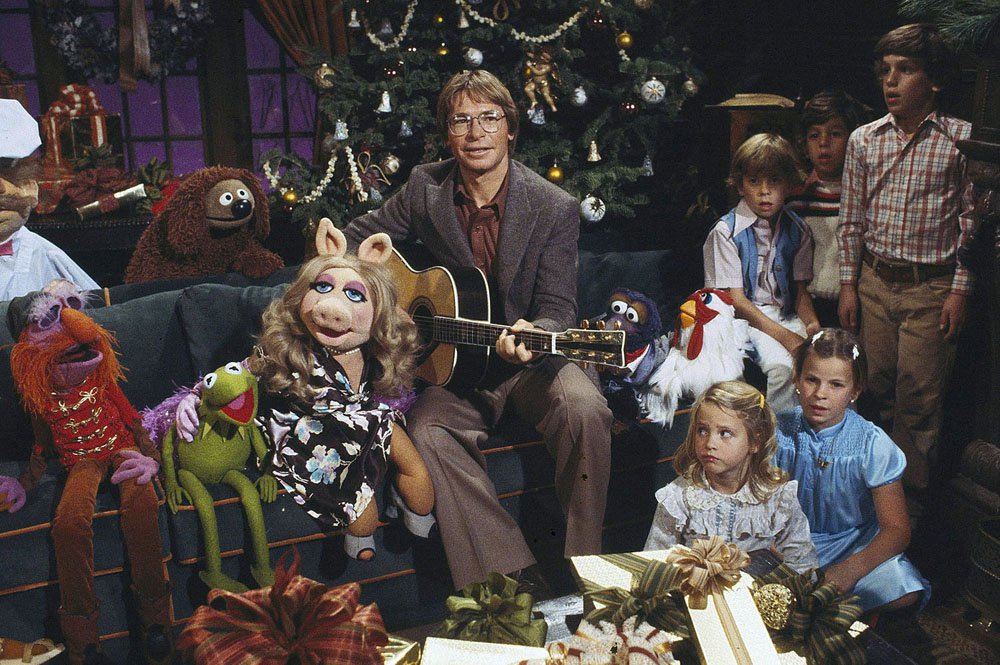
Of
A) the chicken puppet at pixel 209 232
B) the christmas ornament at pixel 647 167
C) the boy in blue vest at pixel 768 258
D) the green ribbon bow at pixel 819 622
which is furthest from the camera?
the christmas ornament at pixel 647 167

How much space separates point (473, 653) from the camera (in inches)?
70.2

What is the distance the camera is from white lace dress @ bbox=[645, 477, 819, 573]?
7.57 feet

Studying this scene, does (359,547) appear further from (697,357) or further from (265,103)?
(265,103)

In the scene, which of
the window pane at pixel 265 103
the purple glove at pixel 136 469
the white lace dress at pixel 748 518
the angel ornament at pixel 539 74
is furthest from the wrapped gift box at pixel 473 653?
the window pane at pixel 265 103

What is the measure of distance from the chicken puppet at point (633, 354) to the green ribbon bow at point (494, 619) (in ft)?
3.63

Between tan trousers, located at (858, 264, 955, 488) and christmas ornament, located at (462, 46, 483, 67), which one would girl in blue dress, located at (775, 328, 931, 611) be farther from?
christmas ornament, located at (462, 46, 483, 67)

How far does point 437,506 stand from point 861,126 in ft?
6.01

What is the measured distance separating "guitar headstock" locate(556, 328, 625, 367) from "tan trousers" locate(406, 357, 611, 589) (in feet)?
0.81

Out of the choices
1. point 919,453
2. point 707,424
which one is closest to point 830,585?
point 707,424

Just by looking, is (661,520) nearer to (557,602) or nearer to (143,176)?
(557,602)

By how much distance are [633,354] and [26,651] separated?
1883 mm

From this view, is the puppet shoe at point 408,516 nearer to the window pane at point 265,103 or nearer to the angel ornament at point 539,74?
the angel ornament at point 539,74

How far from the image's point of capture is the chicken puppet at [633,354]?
9.55 feet

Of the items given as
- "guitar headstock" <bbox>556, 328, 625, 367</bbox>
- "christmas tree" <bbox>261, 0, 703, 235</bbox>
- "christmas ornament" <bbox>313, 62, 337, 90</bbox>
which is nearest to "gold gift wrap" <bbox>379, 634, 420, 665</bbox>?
"guitar headstock" <bbox>556, 328, 625, 367</bbox>
